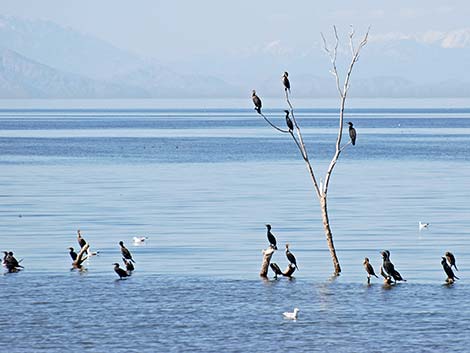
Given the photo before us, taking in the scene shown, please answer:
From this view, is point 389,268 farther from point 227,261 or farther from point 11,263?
point 11,263

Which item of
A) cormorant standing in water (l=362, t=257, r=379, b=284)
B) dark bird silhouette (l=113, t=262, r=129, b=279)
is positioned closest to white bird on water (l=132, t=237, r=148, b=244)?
dark bird silhouette (l=113, t=262, r=129, b=279)

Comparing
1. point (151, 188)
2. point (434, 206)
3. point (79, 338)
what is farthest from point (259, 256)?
point (151, 188)

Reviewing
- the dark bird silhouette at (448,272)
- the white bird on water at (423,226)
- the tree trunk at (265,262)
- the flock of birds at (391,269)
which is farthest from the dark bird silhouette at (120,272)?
the white bird on water at (423,226)

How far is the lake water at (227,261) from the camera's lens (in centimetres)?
2197

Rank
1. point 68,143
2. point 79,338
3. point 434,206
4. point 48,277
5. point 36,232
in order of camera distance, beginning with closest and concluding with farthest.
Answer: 1. point 79,338
2. point 48,277
3. point 36,232
4. point 434,206
5. point 68,143

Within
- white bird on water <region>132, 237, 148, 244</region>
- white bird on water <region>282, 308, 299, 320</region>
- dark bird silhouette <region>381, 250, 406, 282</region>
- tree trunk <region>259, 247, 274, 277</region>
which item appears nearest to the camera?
white bird on water <region>282, 308, 299, 320</region>

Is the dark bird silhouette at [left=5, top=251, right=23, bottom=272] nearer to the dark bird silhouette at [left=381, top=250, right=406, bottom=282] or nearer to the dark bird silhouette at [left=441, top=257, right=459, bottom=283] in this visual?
the dark bird silhouette at [left=381, top=250, right=406, bottom=282]

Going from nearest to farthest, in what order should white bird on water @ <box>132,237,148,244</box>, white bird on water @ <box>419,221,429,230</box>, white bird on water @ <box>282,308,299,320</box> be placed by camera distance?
1. white bird on water @ <box>282,308,299,320</box>
2. white bird on water @ <box>132,237,148,244</box>
3. white bird on water @ <box>419,221,429,230</box>

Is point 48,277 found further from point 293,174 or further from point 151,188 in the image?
point 293,174

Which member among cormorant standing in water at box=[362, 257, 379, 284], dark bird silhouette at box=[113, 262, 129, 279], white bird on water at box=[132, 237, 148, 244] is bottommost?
dark bird silhouette at box=[113, 262, 129, 279]

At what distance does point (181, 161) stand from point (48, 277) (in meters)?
52.6

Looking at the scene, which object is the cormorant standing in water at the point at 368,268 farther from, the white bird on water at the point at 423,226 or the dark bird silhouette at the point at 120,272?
the white bird on water at the point at 423,226

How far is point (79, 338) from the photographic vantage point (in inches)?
853

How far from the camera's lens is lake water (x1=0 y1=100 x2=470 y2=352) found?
21969 millimetres
